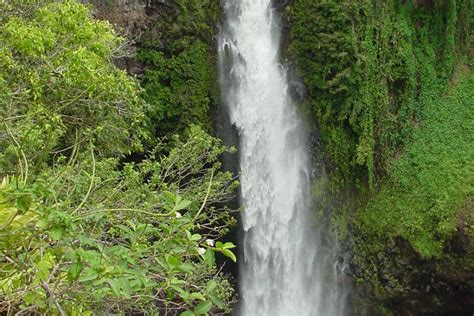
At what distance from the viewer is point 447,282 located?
30.8ft

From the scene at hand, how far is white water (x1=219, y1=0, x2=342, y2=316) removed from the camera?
10.4 meters

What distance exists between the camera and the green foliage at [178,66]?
1039cm

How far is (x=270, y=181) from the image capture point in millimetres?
10461

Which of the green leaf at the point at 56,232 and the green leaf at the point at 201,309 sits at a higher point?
the green leaf at the point at 56,232

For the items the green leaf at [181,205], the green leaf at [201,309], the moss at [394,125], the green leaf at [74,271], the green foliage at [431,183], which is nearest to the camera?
the green leaf at [74,271]

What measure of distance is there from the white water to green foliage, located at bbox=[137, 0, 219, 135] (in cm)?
58

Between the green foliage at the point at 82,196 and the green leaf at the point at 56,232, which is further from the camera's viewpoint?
the green foliage at the point at 82,196

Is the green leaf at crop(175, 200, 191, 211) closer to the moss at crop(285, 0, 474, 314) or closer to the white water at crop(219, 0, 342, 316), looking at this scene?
the moss at crop(285, 0, 474, 314)

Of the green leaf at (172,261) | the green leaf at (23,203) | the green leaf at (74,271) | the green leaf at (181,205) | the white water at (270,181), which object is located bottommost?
the white water at (270,181)

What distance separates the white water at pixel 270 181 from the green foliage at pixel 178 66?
1.92ft

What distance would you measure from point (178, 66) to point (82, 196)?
7.53m

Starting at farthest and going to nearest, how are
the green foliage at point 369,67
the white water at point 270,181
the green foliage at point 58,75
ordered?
the white water at point 270,181 < the green foliage at point 369,67 < the green foliage at point 58,75

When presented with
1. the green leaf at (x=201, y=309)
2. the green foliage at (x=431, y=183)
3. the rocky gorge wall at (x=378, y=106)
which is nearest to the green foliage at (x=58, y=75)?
the green leaf at (x=201, y=309)

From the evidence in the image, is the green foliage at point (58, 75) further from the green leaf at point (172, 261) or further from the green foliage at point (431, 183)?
the green foliage at point (431, 183)
